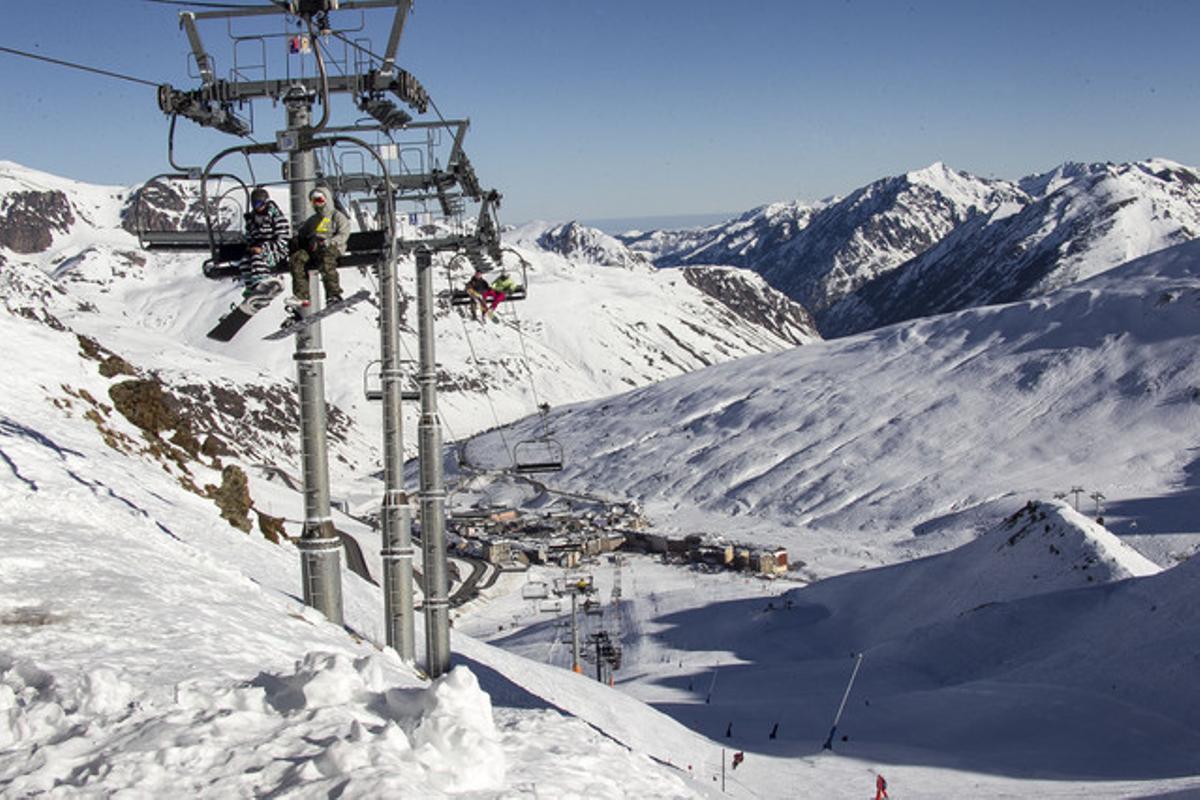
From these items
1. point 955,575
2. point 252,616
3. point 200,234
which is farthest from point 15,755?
point 955,575

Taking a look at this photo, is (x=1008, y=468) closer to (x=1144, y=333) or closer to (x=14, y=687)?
(x=1144, y=333)

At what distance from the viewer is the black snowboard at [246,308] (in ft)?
36.8

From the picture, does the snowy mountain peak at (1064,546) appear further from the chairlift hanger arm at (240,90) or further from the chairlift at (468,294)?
the chairlift hanger arm at (240,90)

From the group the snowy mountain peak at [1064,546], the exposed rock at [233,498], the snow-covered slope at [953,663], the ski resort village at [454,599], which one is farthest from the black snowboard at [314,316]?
the snowy mountain peak at [1064,546]

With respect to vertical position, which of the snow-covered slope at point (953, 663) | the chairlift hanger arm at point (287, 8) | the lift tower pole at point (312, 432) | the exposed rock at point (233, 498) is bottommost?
the snow-covered slope at point (953, 663)

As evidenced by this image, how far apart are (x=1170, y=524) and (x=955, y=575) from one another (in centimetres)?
2640

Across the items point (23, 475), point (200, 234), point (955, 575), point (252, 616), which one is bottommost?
point (955, 575)

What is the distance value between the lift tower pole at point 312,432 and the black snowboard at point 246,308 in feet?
1.45

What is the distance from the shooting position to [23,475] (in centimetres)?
1453

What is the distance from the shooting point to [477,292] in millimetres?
20344

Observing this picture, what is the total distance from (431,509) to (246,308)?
6143mm

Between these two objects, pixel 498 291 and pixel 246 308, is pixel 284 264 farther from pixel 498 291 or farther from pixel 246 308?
pixel 498 291

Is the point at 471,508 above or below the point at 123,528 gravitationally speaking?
below

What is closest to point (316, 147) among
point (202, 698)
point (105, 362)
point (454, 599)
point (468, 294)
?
point (202, 698)
